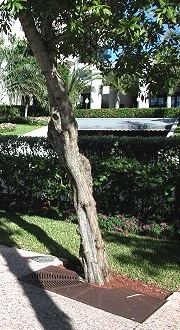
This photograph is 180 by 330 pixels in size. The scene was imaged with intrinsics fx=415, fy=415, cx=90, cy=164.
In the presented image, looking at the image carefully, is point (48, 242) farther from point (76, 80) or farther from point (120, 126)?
point (76, 80)

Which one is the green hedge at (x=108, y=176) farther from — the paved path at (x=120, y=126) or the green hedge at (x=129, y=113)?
the green hedge at (x=129, y=113)

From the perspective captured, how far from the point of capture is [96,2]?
10.8 ft

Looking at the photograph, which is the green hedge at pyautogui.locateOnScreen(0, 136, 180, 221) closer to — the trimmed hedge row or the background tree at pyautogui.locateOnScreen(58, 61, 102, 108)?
the background tree at pyautogui.locateOnScreen(58, 61, 102, 108)

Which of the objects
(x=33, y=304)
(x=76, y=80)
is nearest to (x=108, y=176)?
(x=33, y=304)

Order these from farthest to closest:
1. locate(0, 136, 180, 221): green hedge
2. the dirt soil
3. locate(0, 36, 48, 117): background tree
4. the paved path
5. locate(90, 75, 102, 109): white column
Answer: locate(90, 75, 102, 109): white column < locate(0, 36, 48, 117): background tree < the paved path < locate(0, 136, 180, 221): green hedge < the dirt soil

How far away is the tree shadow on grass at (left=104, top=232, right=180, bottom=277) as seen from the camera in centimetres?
497

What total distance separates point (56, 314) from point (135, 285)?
1151 millimetres

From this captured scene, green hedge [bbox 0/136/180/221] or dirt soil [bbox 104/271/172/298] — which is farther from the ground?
green hedge [bbox 0/136/180/221]

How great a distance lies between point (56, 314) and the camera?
3658mm

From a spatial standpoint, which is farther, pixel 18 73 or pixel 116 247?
pixel 18 73

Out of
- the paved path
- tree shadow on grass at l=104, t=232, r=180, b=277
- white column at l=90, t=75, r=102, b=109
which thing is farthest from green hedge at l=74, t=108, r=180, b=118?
tree shadow on grass at l=104, t=232, r=180, b=277

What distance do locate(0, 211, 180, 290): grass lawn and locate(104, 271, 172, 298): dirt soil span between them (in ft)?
0.27

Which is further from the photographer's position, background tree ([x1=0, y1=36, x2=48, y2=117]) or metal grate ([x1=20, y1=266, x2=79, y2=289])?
background tree ([x1=0, y1=36, x2=48, y2=117])

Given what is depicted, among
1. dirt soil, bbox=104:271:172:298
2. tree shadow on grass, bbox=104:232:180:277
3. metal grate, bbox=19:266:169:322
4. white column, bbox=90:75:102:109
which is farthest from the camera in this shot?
white column, bbox=90:75:102:109
